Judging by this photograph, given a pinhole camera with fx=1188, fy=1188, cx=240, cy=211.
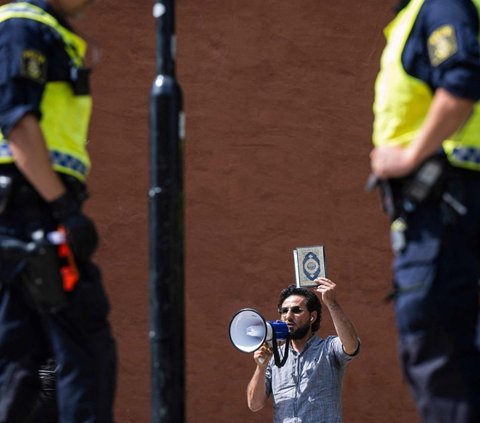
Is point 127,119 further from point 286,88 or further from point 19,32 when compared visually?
point 19,32

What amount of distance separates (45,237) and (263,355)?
9.43 ft

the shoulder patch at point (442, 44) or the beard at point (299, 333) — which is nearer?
the shoulder patch at point (442, 44)

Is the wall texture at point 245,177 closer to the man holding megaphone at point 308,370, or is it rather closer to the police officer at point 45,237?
the man holding megaphone at point 308,370

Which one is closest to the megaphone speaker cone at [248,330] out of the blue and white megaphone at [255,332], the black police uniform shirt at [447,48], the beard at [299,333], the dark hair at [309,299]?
the blue and white megaphone at [255,332]

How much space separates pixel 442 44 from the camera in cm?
343

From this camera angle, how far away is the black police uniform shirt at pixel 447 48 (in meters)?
3.38

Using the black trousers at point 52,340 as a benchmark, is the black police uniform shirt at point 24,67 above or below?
above

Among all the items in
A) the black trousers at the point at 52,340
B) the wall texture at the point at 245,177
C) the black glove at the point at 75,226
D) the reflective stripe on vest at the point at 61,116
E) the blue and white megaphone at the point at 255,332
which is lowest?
the black trousers at the point at 52,340

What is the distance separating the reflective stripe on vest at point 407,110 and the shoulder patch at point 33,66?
3.44 feet

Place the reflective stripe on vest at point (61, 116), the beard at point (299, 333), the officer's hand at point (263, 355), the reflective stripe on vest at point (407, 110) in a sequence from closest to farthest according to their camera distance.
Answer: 1. the reflective stripe on vest at point (407, 110)
2. the reflective stripe on vest at point (61, 116)
3. the officer's hand at point (263, 355)
4. the beard at point (299, 333)

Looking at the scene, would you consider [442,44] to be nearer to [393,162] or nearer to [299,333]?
[393,162]

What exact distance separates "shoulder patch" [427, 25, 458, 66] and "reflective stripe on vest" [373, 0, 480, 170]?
111mm

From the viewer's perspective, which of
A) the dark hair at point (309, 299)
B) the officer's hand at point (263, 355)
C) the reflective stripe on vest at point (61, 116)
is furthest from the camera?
the dark hair at point (309, 299)

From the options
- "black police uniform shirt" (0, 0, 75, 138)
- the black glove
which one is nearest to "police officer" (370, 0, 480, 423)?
the black glove
